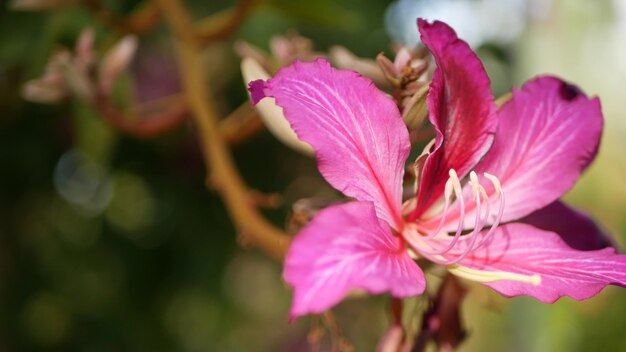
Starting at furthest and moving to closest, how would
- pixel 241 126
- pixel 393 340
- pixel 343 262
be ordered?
pixel 241 126, pixel 393 340, pixel 343 262

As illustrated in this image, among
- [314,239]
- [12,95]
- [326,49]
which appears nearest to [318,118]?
[314,239]

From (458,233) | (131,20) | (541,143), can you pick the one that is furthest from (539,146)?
(131,20)

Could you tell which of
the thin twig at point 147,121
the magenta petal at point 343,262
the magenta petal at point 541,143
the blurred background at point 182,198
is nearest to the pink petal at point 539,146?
the magenta petal at point 541,143

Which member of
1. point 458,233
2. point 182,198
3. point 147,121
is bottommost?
point 182,198

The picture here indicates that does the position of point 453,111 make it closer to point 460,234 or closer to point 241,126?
point 460,234

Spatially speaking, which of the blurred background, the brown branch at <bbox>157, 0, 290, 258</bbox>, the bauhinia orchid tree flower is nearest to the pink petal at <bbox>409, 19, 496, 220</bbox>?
the bauhinia orchid tree flower

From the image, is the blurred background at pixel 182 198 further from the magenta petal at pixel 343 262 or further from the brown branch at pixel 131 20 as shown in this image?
the magenta petal at pixel 343 262

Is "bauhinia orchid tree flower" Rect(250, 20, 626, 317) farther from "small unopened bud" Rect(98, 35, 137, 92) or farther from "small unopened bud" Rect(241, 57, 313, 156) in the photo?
"small unopened bud" Rect(98, 35, 137, 92)
